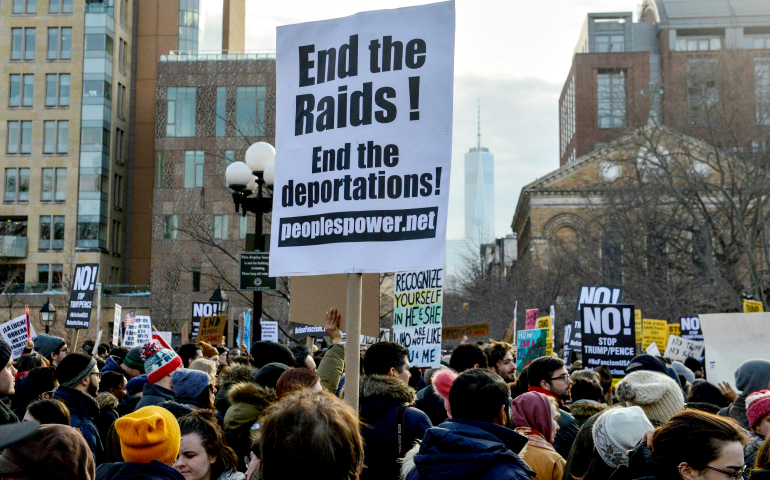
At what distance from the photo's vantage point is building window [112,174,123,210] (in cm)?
6838

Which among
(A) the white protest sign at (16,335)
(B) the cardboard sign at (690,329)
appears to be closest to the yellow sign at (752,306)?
(B) the cardboard sign at (690,329)

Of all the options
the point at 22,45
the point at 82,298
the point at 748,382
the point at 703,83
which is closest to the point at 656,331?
the point at 82,298

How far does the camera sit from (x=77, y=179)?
66000 mm

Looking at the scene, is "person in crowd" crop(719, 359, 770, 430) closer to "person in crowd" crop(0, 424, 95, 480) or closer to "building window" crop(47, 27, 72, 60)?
"person in crowd" crop(0, 424, 95, 480)

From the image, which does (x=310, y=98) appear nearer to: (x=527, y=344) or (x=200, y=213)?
(x=527, y=344)

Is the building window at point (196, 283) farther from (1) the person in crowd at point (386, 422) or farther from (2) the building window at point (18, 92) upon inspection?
(1) the person in crowd at point (386, 422)

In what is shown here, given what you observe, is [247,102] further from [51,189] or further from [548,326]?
[548,326]

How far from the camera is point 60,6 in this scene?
66.2 metres

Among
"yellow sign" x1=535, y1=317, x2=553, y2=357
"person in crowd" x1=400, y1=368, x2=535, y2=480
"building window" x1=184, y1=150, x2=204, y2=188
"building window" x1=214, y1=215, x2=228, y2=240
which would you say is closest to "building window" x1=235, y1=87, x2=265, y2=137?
"building window" x1=184, y1=150, x2=204, y2=188

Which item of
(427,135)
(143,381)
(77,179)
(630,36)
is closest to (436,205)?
(427,135)

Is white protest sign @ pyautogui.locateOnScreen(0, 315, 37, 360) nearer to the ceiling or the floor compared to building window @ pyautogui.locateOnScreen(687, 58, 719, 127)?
nearer to the floor

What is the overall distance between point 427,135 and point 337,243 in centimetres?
72

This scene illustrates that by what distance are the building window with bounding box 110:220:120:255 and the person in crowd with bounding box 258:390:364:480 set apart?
6796 cm

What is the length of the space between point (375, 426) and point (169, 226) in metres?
60.8
